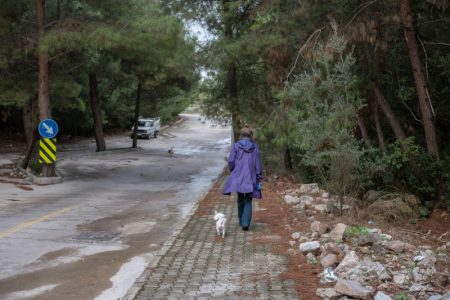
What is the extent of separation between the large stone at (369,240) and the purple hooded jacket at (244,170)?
89.5 inches

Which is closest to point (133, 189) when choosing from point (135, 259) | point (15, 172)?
point (15, 172)

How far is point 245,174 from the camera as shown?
8.89 m

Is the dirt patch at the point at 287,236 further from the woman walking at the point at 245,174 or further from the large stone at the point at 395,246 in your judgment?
the large stone at the point at 395,246

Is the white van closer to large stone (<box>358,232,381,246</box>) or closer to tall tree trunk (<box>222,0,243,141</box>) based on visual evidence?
tall tree trunk (<box>222,0,243,141</box>)

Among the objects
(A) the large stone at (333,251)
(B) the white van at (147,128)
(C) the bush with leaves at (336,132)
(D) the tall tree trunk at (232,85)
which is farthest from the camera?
(B) the white van at (147,128)

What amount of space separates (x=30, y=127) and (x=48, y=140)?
6510 mm

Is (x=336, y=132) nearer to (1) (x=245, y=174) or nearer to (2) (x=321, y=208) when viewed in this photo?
(1) (x=245, y=174)

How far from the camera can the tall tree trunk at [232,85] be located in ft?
68.0

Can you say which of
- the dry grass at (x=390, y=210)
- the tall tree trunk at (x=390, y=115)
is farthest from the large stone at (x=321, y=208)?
the tall tree trunk at (x=390, y=115)

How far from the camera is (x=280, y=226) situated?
375 inches

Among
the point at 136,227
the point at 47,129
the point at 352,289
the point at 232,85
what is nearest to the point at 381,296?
the point at 352,289

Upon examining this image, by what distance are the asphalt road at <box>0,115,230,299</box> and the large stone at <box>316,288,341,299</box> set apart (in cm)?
213

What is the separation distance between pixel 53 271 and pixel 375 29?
9.79 m

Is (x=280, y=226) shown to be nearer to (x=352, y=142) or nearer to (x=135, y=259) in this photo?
→ (x=352, y=142)
